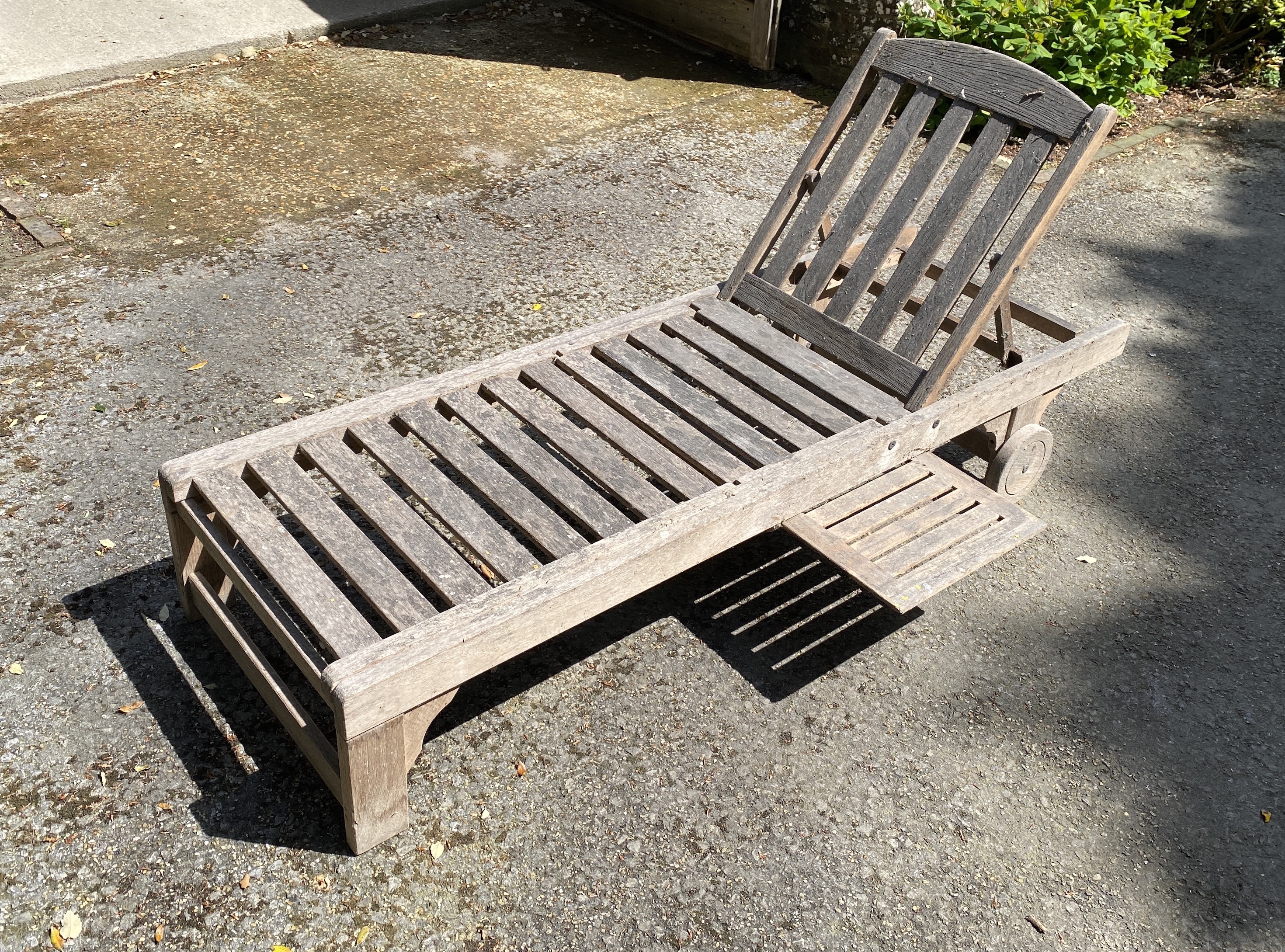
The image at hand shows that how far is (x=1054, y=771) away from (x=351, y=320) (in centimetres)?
309

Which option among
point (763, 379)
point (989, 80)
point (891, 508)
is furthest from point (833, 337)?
point (989, 80)

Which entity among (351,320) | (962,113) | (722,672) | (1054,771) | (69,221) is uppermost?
(962,113)

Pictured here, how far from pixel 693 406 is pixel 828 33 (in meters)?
Result: 4.53

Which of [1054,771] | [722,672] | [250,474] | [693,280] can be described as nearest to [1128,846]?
[1054,771]

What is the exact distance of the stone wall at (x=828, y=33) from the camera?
6.50 m

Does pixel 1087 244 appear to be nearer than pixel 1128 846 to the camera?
No

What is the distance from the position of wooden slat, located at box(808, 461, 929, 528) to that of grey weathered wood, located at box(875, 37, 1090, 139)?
1089 millimetres

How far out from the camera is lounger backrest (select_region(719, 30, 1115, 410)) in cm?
323

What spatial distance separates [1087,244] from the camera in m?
5.44

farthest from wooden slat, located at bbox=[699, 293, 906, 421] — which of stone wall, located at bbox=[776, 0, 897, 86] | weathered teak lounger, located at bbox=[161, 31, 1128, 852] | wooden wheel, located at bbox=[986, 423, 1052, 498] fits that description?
stone wall, located at bbox=[776, 0, 897, 86]

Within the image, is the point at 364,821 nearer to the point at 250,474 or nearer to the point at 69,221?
the point at 250,474

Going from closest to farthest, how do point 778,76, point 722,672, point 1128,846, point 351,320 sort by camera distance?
point 1128,846, point 722,672, point 351,320, point 778,76

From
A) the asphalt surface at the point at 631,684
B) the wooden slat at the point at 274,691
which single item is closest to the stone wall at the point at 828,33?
the asphalt surface at the point at 631,684

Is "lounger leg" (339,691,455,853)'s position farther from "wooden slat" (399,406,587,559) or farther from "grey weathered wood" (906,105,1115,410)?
"grey weathered wood" (906,105,1115,410)
